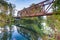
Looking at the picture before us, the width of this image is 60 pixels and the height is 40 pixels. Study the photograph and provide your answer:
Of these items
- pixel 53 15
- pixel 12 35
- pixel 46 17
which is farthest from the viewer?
pixel 12 35

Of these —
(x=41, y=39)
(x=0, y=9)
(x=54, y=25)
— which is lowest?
(x=41, y=39)

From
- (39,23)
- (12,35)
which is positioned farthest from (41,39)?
(12,35)

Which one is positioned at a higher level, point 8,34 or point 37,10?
Answer: point 37,10

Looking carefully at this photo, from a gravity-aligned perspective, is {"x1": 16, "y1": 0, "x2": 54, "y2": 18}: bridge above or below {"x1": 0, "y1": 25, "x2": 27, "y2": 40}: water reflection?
above

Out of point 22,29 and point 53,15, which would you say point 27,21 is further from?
point 53,15

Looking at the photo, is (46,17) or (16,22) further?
(16,22)

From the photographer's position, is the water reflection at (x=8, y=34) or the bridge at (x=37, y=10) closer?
the bridge at (x=37, y=10)

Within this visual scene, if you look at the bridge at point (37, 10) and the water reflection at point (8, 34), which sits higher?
the bridge at point (37, 10)

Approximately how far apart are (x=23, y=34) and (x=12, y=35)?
0.17 m

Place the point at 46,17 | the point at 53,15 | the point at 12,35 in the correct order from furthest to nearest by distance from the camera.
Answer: the point at 12,35
the point at 46,17
the point at 53,15

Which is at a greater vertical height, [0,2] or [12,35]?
[0,2]

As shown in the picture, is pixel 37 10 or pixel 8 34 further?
pixel 8 34

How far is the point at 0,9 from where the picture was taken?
256 cm

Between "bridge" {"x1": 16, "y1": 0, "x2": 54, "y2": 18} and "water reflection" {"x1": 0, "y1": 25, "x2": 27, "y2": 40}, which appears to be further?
"water reflection" {"x1": 0, "y1": 25, "x2": 27, "y2": 40}
